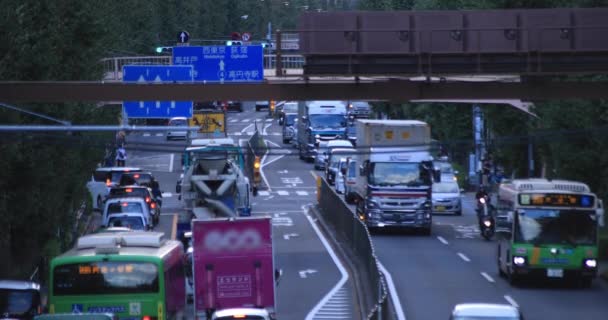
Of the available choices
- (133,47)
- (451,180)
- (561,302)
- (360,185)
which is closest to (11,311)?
(561,302)

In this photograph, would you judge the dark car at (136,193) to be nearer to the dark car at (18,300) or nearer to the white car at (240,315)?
the dark car at (18,300)

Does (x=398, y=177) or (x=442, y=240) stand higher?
(x=398, y=177)

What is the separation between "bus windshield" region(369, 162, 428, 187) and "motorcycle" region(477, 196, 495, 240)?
115 inches

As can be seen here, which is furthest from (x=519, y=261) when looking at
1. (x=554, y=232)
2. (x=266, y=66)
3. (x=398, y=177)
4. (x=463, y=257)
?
(x=266, y=66)

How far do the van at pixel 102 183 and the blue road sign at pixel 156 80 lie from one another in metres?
18.1

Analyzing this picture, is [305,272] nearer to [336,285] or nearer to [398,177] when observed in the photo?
[336,285]

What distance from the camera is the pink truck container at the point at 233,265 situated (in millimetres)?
25203

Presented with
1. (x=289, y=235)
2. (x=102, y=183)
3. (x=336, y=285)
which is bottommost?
(x=289, y=235)

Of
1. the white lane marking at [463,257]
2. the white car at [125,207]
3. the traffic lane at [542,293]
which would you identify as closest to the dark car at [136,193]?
the white car at [125,207]

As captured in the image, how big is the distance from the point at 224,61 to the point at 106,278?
19.7m

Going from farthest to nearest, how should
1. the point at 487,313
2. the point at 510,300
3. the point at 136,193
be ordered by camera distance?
1. the point at 136,193
2. the point at 510,300
3. the point at 487,313

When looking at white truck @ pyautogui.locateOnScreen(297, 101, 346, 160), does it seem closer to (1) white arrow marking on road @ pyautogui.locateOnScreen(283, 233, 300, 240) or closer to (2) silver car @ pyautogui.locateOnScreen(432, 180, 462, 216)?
(2) silver car @ pyautogui.locateOnScreen(432, 180, 462, 216)

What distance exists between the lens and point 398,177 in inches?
1705

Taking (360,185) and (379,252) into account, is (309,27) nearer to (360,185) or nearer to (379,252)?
(379,252)
